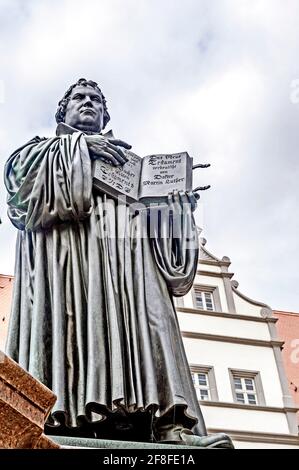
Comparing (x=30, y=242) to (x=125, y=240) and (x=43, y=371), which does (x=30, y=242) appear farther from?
(x=43, y=371)

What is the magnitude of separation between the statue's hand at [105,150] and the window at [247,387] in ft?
49.1

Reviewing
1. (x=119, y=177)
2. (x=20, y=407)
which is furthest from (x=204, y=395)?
(x=20, y=407)

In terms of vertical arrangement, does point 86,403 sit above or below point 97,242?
below

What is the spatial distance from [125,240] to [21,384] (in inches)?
129

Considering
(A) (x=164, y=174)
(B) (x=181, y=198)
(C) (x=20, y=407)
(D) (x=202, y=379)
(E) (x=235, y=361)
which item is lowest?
(C) (x=20, y=407)

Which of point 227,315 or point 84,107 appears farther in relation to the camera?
point 227,315

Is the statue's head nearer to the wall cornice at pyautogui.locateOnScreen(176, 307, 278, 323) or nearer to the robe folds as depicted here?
the robe folds

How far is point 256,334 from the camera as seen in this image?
74.7ft

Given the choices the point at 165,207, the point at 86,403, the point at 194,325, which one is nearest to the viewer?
the point at 86,403

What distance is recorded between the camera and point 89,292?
6.01 meters

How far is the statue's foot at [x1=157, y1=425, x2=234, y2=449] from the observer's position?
5.08 meters

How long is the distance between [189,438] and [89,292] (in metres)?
1.33

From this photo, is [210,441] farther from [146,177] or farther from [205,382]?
[205,382]
